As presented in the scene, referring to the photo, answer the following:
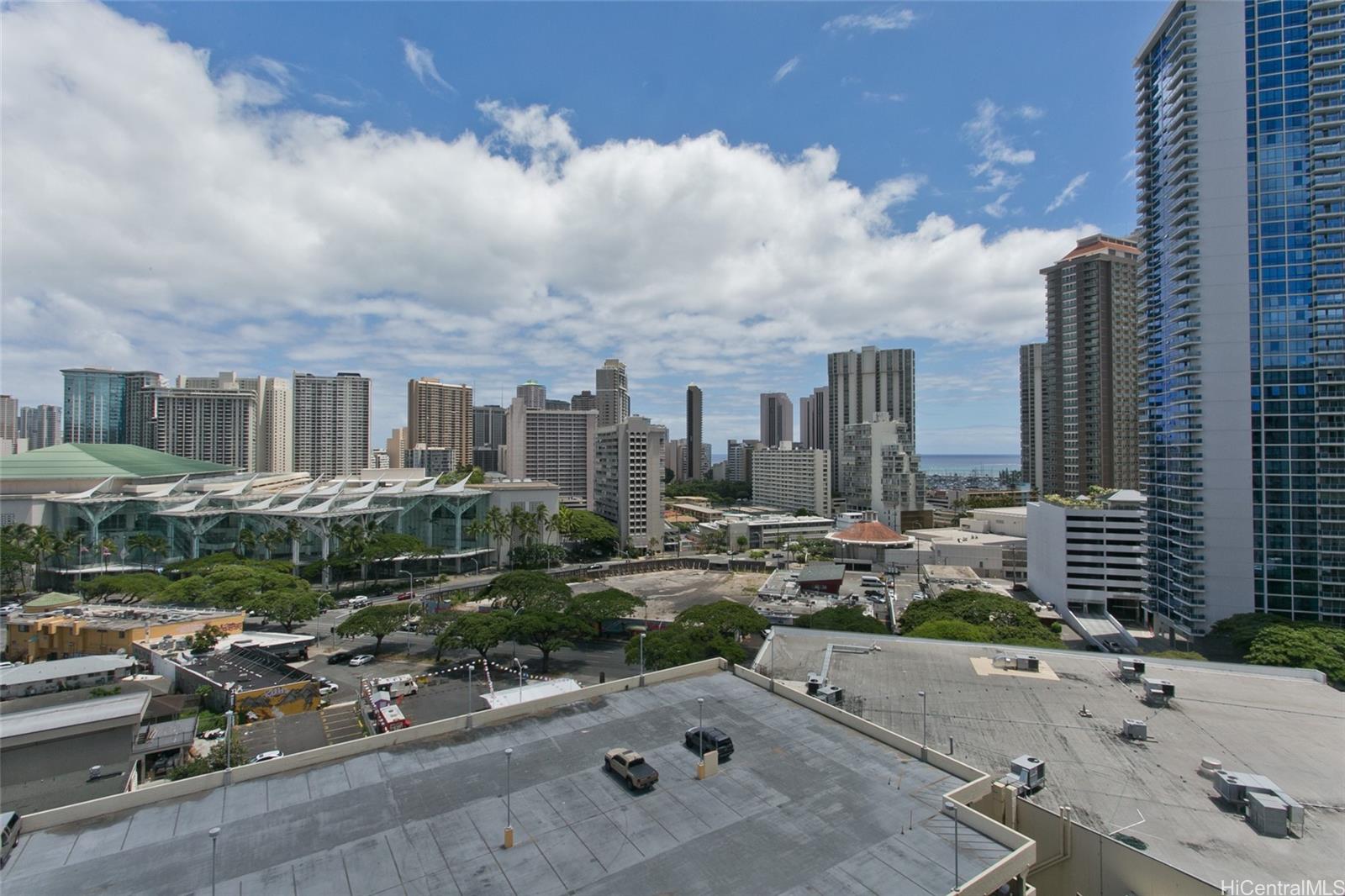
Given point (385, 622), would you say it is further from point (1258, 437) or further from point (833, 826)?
point (1258, 437)

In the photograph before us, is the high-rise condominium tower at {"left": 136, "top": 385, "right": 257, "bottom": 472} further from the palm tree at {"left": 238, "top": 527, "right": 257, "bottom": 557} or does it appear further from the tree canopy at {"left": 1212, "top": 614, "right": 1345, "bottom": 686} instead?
the tree canopy at {"left": 1212, "top": 614, "right": 1345, "bottom": 686}

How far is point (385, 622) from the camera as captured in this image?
40969mm

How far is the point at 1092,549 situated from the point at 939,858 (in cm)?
5539

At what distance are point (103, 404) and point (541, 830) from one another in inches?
6944

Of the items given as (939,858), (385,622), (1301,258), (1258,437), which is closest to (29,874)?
(939,858)

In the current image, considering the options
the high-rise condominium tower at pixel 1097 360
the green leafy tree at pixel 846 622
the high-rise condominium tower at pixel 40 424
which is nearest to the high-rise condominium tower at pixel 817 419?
the high-rise condominium tower at pixel 1097 360

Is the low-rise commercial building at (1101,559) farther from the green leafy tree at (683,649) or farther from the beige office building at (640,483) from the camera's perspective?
the beige office building at (640,483)

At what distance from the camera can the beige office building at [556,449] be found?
13488cm

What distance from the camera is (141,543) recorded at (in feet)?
209

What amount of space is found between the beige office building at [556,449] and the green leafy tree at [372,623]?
91.3m

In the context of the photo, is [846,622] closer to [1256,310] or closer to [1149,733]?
[1149,733]

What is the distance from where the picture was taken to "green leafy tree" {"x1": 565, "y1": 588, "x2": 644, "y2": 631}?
1666 inches
